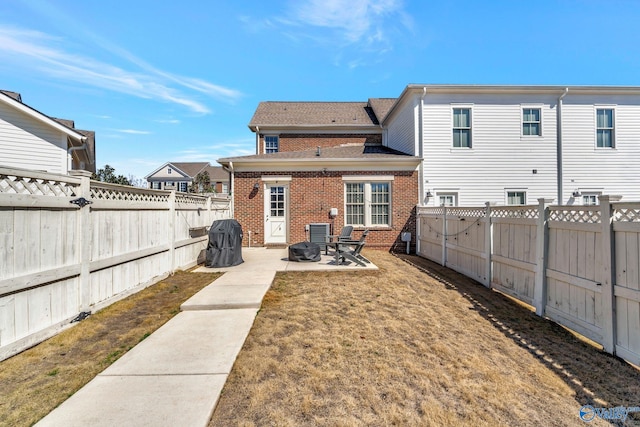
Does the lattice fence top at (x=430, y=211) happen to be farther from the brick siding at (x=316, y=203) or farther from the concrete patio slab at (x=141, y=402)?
the concrete patio slab at (x=141, y=402)

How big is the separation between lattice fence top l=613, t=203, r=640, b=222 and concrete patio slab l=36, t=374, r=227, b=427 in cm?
480

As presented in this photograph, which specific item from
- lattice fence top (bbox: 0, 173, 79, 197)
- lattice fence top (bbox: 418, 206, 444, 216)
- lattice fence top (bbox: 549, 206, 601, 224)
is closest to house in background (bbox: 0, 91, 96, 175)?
lattice fence top (bbox: 0, 173, 79, 197)

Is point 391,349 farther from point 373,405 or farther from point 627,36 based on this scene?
point 627,36

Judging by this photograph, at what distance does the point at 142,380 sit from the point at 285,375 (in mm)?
1329

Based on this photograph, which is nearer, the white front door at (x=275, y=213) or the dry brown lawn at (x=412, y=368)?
the dry brown lawn at (x=412, y=368)

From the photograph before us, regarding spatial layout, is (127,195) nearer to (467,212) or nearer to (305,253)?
(305,253)

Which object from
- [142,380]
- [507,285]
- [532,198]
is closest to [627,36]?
[532,198]

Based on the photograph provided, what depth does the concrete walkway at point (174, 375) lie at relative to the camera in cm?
220

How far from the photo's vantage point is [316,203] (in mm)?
11156

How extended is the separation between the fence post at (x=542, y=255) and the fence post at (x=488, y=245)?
4.64 ft

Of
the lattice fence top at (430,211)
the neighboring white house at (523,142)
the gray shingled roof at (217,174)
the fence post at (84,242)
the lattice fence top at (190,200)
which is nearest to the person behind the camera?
the fence post at (84,242)

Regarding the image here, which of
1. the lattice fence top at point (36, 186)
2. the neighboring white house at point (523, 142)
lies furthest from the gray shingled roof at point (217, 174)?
the lattice fence top at point (36, 186)

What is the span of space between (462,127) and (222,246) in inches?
400

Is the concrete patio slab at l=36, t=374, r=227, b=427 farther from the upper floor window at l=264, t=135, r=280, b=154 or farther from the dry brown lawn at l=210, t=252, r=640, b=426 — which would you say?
the upper floor window at l=264, t=135, r=280, b=154
